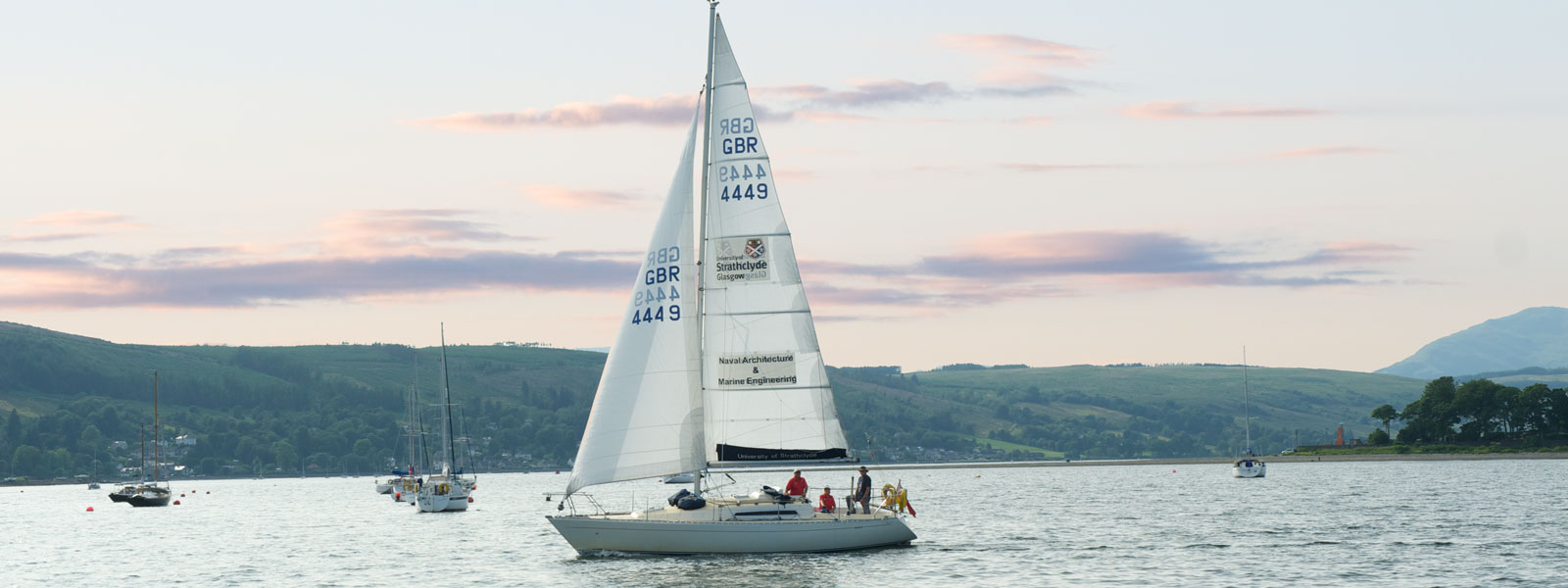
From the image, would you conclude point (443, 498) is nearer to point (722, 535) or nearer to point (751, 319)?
point (751, 319)

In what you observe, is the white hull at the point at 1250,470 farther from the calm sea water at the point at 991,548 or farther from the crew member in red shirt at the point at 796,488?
the crew member in red shirt at the point at 796,488

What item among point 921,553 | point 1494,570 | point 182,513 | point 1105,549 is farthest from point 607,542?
point 182,513

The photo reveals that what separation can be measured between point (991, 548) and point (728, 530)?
19.9 meters

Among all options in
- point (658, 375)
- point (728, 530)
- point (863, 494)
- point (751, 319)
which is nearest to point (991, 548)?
point (863, 494)

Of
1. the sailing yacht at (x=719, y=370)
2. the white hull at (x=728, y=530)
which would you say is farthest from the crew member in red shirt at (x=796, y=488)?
the white hull at (x=728, y=530)

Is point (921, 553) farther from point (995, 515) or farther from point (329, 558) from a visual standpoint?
point (995, 515)

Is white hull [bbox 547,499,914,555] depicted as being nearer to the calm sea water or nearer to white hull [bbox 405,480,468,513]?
the calm sea water

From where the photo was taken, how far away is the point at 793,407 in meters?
53.3

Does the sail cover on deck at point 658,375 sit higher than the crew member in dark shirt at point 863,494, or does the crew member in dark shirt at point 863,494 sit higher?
the sail cover on deck at point 658,375

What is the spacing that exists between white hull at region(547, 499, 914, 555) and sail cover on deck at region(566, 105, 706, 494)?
1531 millimetres

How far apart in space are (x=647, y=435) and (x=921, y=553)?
13648 millimetres

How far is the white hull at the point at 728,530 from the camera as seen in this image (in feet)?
170

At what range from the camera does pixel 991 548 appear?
68.4 meters

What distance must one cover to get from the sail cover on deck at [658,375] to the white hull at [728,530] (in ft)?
5.02
